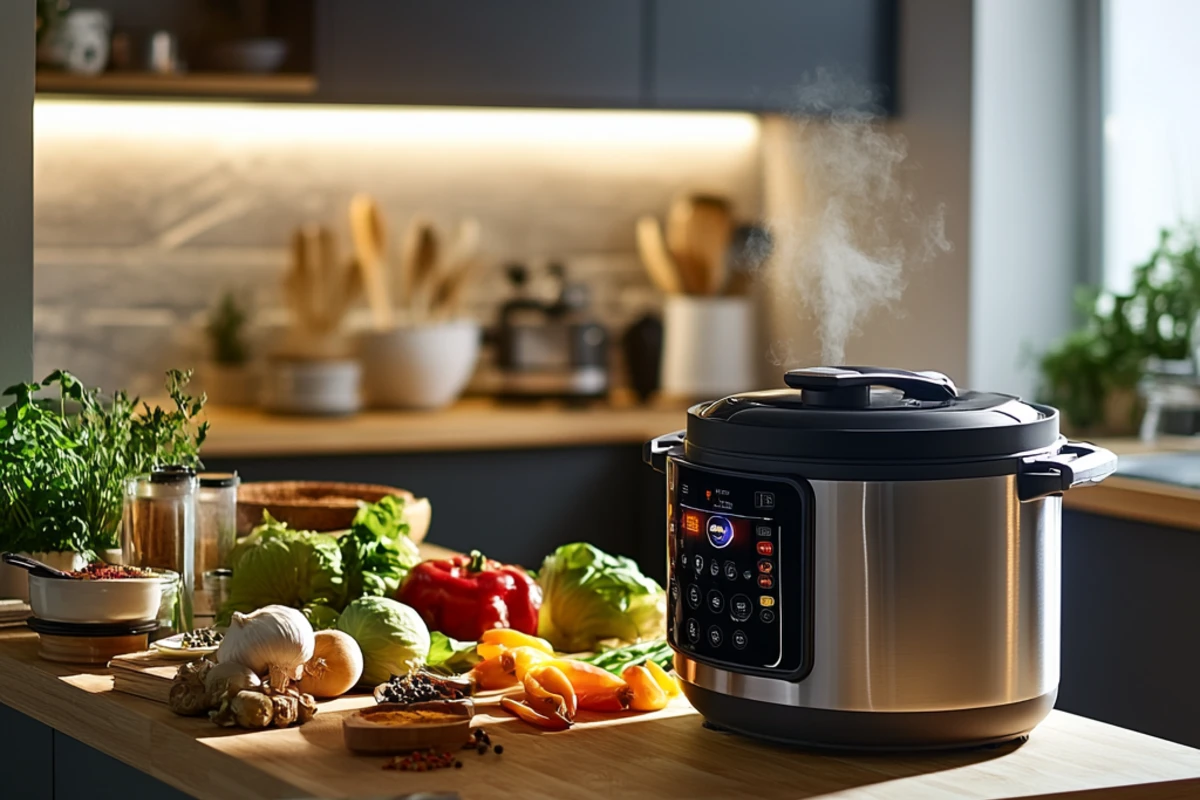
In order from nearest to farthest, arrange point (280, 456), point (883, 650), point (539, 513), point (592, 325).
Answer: point (883, 650) < point (280, 456) < point (539, 513) < point (592, 325)

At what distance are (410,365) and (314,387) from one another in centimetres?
25

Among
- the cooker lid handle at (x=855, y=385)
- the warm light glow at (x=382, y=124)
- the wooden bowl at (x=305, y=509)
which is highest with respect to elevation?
the warm light glow at (x=382, y=124)

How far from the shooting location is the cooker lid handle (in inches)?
52.4

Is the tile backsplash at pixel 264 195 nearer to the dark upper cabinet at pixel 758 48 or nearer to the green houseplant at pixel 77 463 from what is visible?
the dark upper cabinet at pixel 758 48

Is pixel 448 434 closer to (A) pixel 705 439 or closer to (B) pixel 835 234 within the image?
(B) pixel 835 234

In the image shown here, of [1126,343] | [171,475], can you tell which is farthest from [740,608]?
[1126,343]

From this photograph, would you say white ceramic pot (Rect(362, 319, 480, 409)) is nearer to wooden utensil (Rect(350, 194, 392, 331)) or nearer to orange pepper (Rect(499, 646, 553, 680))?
wooden utensil (Rect(350, 194, 392, 331))

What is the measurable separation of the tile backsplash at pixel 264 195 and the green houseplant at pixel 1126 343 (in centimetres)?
116

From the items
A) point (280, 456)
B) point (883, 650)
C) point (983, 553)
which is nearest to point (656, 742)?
point (883, 650)

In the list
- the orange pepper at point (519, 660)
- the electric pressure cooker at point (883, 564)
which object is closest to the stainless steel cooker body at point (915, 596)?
the electric pressure cooker at point (883, 564)

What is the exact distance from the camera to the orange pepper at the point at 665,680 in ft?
4.91

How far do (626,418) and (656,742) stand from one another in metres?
2.26

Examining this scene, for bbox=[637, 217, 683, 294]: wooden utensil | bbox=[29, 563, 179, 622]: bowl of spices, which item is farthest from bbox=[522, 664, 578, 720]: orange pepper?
bbox=[637, 217, 683, 294]: wooden utensil

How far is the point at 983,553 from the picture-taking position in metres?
1.28
